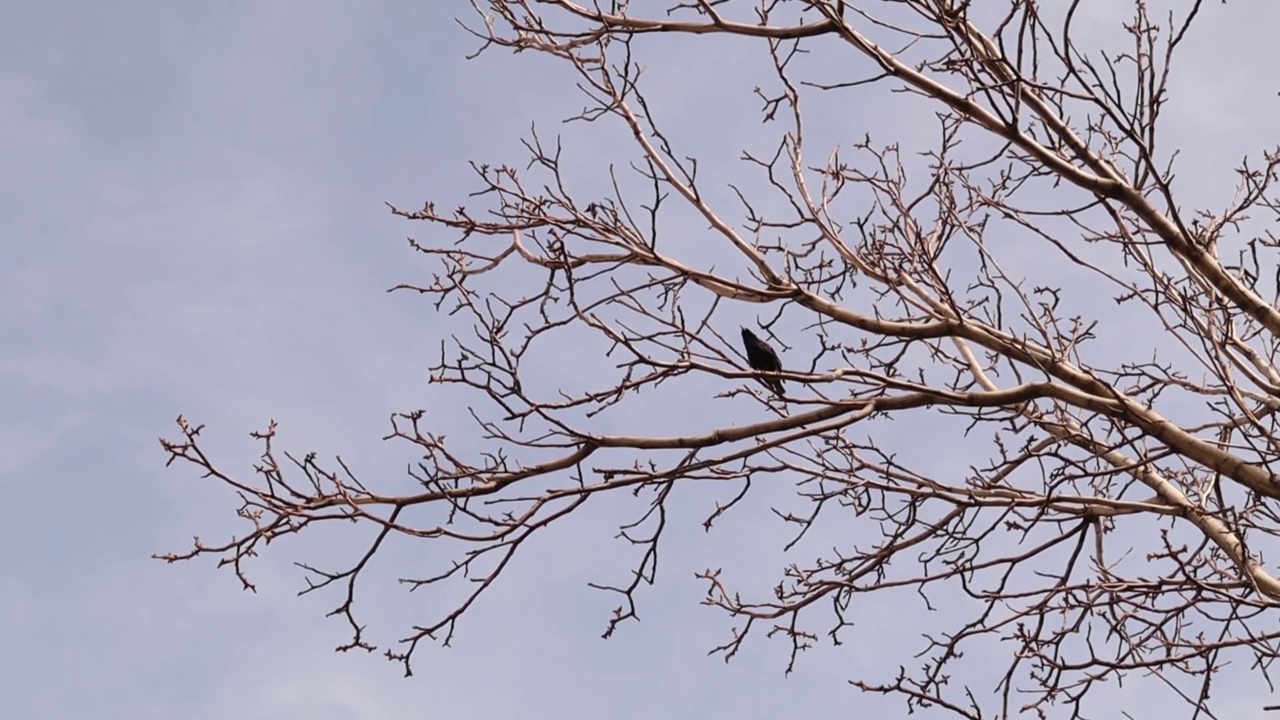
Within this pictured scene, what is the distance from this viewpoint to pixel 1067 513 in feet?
17.3

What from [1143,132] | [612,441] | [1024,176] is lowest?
[612,441]

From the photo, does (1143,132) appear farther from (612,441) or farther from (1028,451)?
(612,441)

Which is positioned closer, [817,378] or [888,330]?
[817,378]

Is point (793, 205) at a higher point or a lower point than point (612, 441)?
higher

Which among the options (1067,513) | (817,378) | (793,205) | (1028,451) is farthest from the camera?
(793,205)

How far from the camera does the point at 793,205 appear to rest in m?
5.77

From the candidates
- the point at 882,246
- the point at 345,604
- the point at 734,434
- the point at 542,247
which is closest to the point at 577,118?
the point at 542,247

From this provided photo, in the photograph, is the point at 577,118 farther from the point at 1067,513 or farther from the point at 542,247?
the point at 1067,513

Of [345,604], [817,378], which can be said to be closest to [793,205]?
[817,378]

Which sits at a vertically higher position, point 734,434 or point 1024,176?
point 1024,176

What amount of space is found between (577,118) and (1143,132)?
2.51m

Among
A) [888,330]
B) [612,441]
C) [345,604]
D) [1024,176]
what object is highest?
[1024,176]

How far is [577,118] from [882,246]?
1.56 meters

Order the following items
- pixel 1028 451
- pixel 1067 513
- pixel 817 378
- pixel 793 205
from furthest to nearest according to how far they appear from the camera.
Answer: pixel 793 205 → pixel 1067 513 → pixel 1028 451 → pixel 817 378
